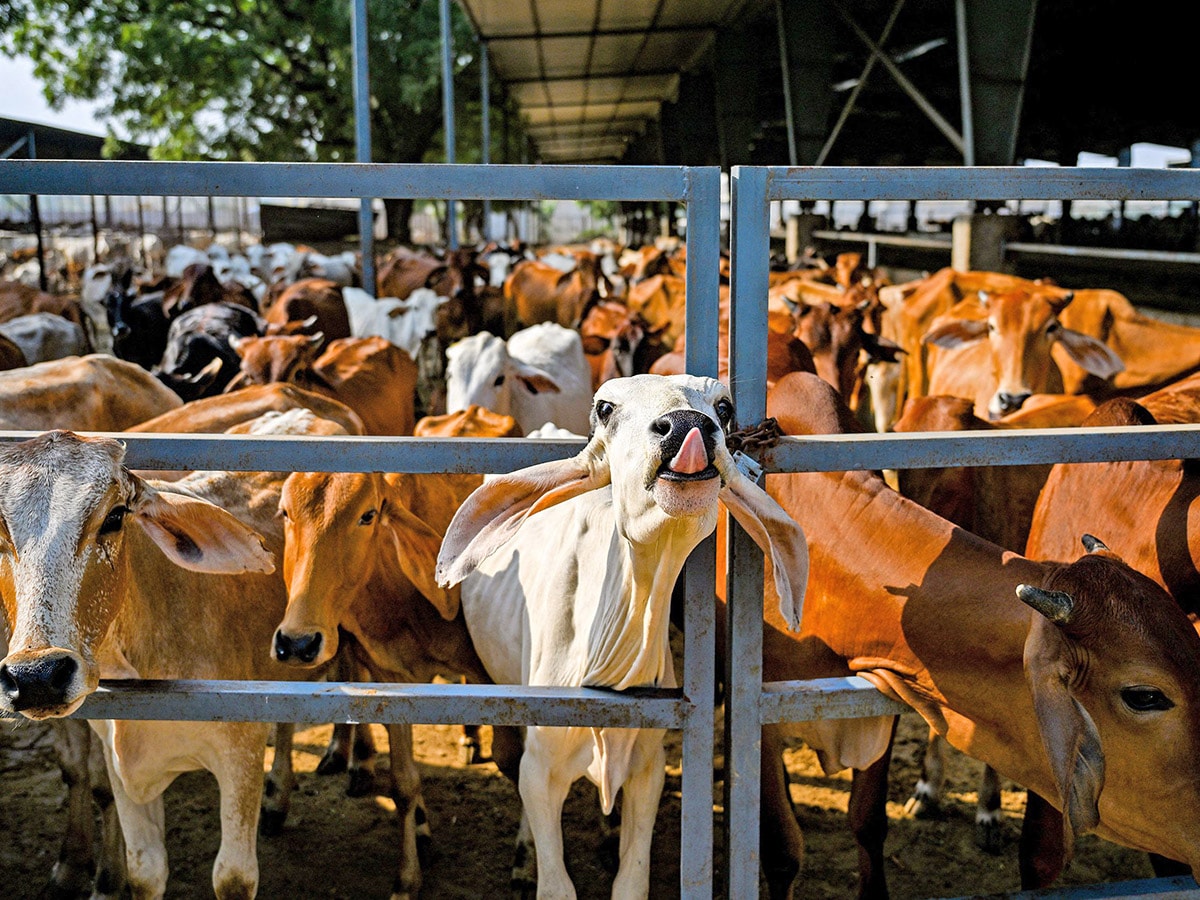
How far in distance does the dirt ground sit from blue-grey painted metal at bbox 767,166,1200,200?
2488 mm

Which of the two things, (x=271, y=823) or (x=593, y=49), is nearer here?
(x=271, y=823)

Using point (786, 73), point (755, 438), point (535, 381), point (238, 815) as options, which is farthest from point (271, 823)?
point (786, 73)

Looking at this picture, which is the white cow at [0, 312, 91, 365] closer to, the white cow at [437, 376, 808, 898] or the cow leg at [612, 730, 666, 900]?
the white cow at [437, 376, 808, 898]

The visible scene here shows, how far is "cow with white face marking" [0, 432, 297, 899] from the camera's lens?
2.46 m

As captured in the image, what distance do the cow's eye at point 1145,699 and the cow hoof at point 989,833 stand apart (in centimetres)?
200

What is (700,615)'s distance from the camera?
8.56ft

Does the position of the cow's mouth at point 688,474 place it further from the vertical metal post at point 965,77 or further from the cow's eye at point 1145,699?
the vertical metal post at point 965,77

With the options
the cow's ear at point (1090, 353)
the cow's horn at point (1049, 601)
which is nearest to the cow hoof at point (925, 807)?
the cow's ear at point (1090, 353)

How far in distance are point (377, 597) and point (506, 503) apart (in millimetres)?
1714

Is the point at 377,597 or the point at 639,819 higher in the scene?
the point at 377,597

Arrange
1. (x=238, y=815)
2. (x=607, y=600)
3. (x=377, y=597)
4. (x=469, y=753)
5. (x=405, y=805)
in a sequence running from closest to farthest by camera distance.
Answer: (x=607, y=600)
(x=238, y=815)
(x=405, y=805)
(x=377, y=597)
(x=469, y=753)

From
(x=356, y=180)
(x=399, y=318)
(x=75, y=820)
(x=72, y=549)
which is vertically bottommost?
(x=75, y=820)

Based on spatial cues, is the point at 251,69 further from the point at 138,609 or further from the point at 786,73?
the point at 138,609

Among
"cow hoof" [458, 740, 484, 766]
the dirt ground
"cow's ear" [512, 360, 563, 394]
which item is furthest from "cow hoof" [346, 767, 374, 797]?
"cow's ear" [512, 360, 563, 394]
